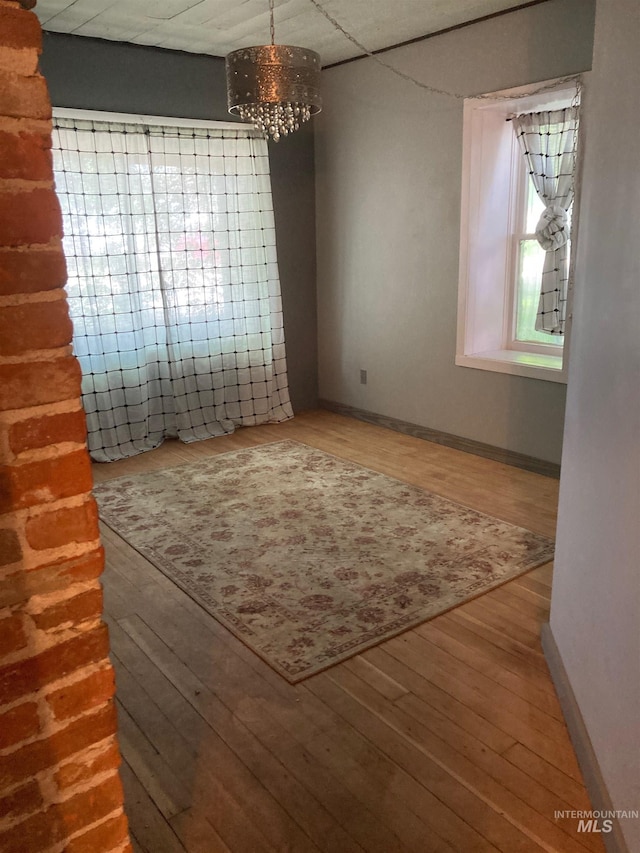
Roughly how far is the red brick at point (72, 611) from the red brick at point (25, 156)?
1.96 feet

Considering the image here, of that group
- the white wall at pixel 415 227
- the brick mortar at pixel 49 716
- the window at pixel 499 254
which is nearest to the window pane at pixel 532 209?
the window at pixel 499 254

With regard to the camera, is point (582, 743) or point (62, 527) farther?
A: point (582, 743)

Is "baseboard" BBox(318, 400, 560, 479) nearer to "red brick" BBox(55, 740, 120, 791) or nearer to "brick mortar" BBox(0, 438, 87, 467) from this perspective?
"red brick" BBox(55, 740, 120, 791)

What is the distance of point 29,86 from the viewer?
89 cm

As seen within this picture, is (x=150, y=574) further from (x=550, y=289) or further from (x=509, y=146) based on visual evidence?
(x=509, y=146)

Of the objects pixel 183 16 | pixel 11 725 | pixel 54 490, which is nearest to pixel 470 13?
pixel 183 16

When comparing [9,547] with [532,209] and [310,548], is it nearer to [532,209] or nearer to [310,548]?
[310,548]

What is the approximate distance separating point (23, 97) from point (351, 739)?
5.70 feet

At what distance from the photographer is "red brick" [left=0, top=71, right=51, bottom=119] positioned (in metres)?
0.88

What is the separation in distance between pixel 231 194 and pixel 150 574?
9.33 feet

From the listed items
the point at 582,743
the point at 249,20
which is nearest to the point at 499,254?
the point at 249,20

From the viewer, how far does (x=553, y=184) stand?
12.8ft

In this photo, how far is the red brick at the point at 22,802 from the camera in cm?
103

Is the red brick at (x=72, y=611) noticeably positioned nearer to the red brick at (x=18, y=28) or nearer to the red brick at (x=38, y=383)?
the red brick at (x=38, y=383)
